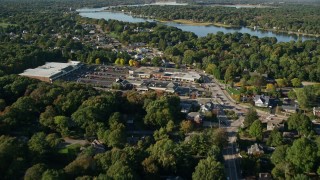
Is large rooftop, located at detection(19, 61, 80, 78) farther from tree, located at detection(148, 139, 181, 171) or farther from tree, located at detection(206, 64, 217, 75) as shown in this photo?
tree, located at detection(148, 139, 181, 171)

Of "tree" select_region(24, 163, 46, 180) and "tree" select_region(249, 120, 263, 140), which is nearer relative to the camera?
"tree" select_region(24, 163, 46, 180)

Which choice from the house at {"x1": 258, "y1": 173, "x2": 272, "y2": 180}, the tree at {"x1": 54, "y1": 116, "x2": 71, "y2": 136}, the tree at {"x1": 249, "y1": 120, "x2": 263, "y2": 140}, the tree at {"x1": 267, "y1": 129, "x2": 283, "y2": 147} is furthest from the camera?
the tree at {"x1": 54, "y1": 116, "x2": 71, "y2": 136}

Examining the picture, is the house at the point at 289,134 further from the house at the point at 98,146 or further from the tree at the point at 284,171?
the house at the point at 98,146

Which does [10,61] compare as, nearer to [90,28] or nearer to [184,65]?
[184,65]

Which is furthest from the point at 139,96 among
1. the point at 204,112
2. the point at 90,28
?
the point at 90,28

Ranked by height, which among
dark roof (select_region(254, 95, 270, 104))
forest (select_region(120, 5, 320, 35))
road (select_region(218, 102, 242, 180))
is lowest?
road (select_region(218, 102, 242, 180))

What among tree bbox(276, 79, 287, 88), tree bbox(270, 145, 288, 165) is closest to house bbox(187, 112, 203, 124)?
tree bbox(270, 145, 288, 165)
